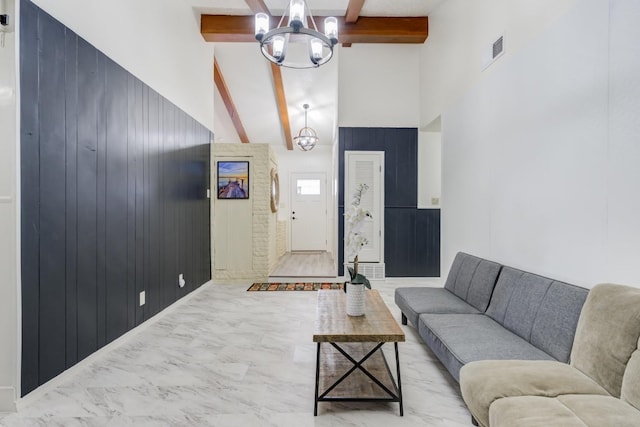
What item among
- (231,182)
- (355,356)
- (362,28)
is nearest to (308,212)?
(231,182)

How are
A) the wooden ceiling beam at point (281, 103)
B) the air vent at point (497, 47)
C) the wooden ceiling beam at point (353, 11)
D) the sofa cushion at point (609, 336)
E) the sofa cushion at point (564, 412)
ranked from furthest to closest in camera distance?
1. the wooden ceiling beam at point (281, 103)
2. the wooden ceiling beam at point (353, 11)
3. the air vent at point (497, 47)
4. the sofa cushion at point (609, 336)
5. the sofa cushion at point (564, 412)

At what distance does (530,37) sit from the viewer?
246 cm

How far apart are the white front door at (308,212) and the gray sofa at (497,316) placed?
19.8ft

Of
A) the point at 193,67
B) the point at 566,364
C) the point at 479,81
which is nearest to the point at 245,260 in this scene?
the point at 193,67

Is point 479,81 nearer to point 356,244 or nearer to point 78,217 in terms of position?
point 356,244

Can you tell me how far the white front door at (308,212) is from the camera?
905 centimetres

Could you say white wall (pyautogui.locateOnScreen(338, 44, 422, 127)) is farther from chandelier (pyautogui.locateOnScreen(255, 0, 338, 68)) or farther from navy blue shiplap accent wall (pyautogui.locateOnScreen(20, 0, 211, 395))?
navy blue shiplap accent wall (pyautogui.locateOnScreen(20, 0, 211, 395))

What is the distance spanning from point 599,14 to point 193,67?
4.62 meters

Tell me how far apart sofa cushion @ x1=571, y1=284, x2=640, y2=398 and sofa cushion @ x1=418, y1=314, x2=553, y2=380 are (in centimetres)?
30

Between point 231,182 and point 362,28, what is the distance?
3.15 metres

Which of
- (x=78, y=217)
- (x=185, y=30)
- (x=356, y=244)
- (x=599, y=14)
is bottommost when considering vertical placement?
(x=356, y=244)

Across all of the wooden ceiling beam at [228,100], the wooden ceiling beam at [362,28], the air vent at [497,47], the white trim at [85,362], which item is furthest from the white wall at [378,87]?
the white trim at [85,362]

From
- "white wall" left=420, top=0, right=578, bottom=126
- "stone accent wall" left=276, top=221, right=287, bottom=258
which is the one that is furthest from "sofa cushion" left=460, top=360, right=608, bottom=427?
"stone accent wall" left=276, top=221, right=287, bottom=258

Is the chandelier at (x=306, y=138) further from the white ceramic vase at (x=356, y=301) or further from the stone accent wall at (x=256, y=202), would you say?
the white ceramic vase at (x=356, y=301)
